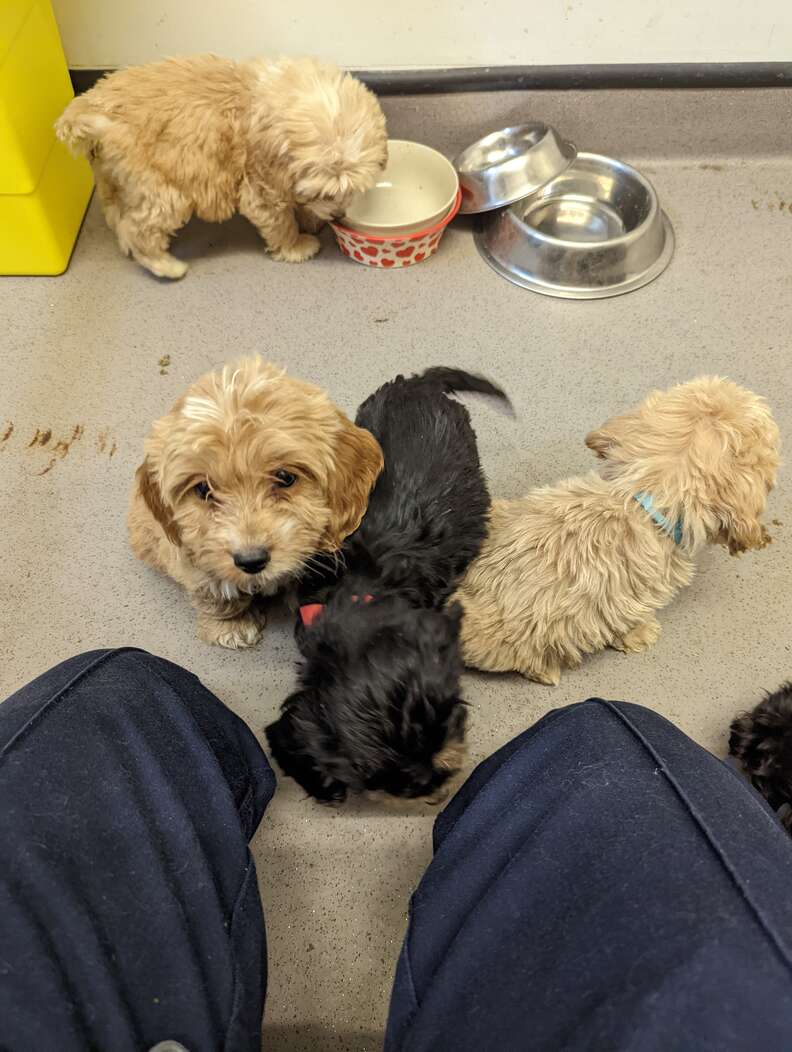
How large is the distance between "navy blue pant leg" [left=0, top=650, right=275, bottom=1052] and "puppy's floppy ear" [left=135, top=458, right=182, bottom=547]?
12.4 inches

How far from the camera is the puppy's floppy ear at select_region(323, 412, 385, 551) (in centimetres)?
126

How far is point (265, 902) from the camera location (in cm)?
132

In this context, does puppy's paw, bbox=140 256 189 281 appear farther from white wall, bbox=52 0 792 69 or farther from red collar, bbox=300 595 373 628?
red collar, bbox=300 595 373 628

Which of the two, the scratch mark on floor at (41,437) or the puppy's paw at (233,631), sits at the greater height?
the scratch mark on floor at (41,437)

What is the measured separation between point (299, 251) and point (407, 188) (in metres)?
0.43

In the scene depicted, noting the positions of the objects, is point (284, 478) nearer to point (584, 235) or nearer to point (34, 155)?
point (34, 155)

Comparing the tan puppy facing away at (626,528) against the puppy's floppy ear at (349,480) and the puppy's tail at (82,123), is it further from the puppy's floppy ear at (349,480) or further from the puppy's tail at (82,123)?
the puppy's tail at (82,123)

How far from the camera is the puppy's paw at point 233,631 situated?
60.7 inches

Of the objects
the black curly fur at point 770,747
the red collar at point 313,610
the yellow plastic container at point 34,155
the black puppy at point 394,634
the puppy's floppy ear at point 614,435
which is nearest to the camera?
Answer: the black puppy at point 394,634

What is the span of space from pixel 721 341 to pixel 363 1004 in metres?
1.86

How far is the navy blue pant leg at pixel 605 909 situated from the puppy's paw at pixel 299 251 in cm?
173

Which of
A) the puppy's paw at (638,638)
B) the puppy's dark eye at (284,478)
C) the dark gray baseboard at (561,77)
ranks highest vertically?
the dark gray baseboard at (561,77)

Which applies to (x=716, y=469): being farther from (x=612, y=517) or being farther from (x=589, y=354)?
(x=589, y=354)

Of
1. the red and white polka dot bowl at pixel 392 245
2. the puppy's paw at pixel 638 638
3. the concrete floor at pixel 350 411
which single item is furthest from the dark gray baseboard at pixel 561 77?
the puppy's paw at pixel 638 638
